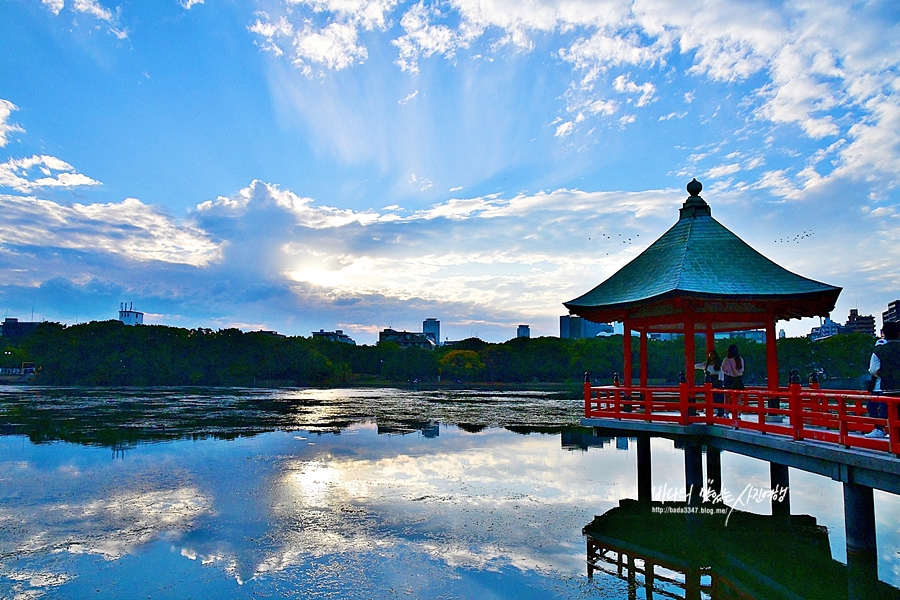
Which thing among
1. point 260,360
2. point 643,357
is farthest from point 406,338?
point 643,357

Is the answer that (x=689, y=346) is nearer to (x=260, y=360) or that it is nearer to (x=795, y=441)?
(x=795, y=441)

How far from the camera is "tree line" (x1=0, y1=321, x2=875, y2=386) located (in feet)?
233

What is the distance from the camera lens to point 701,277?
11.0 meters

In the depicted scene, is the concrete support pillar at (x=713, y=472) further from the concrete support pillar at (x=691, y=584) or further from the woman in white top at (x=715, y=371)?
the concrete support pillar at (x=691, y=584)

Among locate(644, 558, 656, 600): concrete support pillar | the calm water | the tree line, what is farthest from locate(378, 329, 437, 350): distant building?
locate(644, 558, 656, 600): concrete support pillar

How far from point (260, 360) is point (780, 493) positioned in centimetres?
7132

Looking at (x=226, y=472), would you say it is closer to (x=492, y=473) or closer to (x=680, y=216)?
(x=492, y=473)

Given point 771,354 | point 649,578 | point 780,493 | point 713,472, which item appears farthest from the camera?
point 713,472

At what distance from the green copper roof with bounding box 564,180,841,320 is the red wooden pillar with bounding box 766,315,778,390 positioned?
33 cm

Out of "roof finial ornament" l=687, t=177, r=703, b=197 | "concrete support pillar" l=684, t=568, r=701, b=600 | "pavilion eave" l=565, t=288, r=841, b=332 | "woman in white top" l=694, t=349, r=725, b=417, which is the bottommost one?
"concrete support pillar" l=684, t=568, r=701, b=600

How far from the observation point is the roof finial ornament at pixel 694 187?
42.9 feet

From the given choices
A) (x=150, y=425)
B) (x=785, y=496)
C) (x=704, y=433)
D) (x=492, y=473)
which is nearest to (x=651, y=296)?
(x=704, y=433)

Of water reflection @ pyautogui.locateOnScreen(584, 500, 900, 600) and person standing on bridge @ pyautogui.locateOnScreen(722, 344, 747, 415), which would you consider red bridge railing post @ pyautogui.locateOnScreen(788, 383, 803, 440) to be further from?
person standing on bridge @ pyautogui.locateOnScreen(722, 344, 747, 415)

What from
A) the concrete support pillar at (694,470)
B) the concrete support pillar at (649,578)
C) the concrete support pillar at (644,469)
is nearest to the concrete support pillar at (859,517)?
the concrete support pillar at (649,578)
